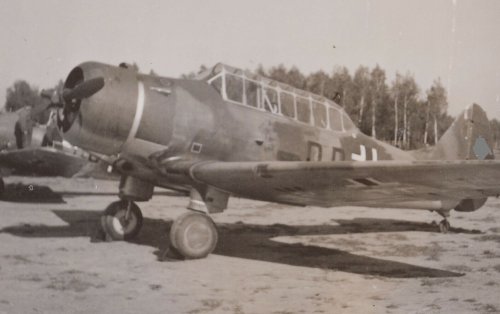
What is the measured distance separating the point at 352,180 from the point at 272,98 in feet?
8.22

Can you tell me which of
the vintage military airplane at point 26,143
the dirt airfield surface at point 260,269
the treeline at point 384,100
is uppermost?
the treeline at point 384,100

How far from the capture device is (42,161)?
52.7 feet

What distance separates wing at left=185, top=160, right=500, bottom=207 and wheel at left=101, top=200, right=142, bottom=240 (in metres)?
2.20

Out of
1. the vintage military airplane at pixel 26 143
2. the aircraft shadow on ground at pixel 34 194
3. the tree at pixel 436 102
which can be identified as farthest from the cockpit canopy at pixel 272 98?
the tree at pixel 436 102

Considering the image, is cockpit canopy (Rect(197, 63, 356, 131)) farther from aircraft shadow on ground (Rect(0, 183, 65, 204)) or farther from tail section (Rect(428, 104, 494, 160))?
aircraft shadow on ground (Rect(0, 183, 65, 204))

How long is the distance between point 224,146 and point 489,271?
3.61m

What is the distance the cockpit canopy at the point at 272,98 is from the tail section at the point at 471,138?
2.94 meters

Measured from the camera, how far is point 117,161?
7777mm

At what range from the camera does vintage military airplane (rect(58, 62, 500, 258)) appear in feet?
19.7

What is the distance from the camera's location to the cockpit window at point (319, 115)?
8.47 m

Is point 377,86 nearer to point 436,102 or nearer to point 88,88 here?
point 436,102

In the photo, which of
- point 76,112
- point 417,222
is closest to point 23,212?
point 76,112

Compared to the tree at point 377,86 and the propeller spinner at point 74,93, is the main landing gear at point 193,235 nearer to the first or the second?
the propeller spinner at point 74,93

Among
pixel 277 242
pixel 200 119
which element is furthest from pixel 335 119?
pixel 200 119
